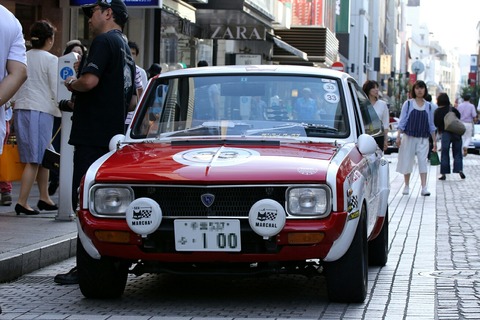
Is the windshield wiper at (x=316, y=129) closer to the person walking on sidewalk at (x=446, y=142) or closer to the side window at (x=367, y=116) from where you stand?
the side window at (x=367, y=116)

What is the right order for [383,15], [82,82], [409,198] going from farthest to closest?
[383,15] → [409,198] → [82,82]

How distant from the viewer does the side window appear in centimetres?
859

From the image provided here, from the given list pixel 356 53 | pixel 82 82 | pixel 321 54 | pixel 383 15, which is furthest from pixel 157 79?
pixel 383 15

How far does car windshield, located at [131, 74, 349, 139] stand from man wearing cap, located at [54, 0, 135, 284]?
0.20 metres

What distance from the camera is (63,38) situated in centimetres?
1875

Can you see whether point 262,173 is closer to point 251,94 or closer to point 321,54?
point 251,94

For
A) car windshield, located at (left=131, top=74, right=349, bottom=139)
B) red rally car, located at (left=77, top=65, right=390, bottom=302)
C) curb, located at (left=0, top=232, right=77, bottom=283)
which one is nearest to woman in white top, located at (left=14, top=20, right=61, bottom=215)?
curb, located at (left=0, top=232, right=77, bottom=283)

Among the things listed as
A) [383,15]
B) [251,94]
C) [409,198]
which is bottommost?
[409,198]

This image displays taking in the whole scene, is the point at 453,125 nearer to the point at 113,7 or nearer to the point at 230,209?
the point at 113,7

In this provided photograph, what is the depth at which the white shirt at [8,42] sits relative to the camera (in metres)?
6.17

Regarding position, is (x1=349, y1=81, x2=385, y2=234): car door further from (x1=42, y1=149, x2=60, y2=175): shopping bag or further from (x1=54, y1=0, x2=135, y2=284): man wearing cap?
(x1=42, y1=149, x2=60, y2=175): shopping bag

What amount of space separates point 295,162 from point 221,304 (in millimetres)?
957

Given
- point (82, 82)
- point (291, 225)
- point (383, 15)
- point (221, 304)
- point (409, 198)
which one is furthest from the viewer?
point (383, 15)

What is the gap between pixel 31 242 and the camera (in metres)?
9.16
